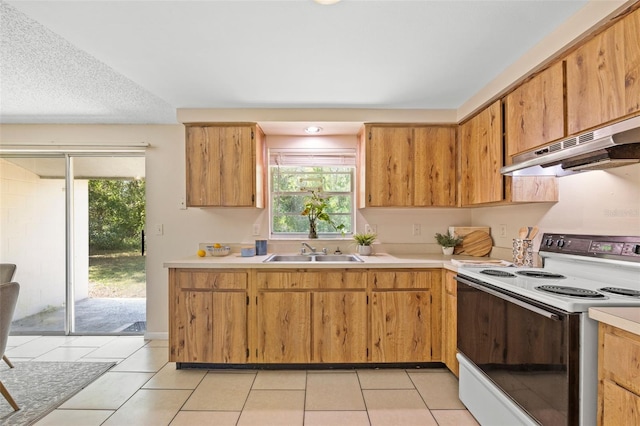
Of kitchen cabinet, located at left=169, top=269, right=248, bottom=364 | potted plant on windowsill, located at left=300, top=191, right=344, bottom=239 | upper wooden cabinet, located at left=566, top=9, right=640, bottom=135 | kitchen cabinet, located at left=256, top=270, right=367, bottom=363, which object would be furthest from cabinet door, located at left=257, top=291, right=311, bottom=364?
upper wooden cabinet, located at left=566, top=9, right=640, bottom=135

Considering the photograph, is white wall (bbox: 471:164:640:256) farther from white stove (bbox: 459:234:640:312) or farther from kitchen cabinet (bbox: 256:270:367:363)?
kitchen cabinet (bbox: 256:270:367:363)

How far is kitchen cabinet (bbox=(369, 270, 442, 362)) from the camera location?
2555 millimetres

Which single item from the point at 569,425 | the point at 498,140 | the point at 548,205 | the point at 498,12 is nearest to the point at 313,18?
the point at 498,12

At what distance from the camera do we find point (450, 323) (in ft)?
8.04

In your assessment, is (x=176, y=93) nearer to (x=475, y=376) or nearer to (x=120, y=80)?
(x=120, y=80)

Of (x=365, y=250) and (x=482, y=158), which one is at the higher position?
(x=482, y=158)

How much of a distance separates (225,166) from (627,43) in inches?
105

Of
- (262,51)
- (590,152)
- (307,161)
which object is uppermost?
(262,51)

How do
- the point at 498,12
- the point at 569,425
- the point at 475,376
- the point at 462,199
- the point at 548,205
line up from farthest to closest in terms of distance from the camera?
the point at 462,199 < the point at 548,205 < the point at 475,376 < the point at 498,12 < the point at 569,425

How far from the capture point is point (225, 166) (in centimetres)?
292

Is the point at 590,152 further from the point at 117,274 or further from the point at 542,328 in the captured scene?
the point at 117,274

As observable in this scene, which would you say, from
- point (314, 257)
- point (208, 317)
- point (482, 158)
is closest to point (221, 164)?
point (314, 257)

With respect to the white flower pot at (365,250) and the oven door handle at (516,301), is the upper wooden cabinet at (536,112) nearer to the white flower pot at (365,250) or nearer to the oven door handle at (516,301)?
the oven door handle at (516,301)

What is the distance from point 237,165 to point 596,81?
2.48 m
